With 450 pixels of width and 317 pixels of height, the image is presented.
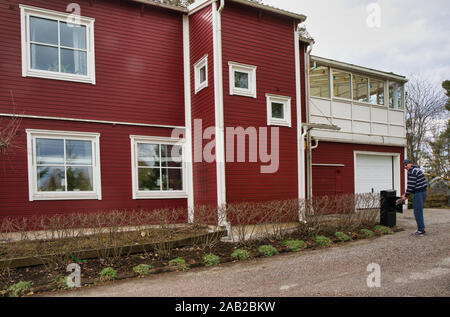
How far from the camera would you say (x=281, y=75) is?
428 inches

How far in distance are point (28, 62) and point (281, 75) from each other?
23.9ft

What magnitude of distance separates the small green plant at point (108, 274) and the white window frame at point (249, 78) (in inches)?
234

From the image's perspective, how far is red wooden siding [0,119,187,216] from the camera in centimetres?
877

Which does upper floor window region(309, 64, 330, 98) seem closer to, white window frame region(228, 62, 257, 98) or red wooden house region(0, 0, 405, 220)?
red wooden house region(0, 0, 405, 220)

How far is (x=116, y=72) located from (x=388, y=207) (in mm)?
8867

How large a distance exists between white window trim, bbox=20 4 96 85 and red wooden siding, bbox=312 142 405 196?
8.35 m

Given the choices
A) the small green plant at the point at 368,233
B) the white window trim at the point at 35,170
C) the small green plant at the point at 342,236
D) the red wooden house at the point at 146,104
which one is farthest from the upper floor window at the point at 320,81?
the white window trim at the point at 35,170

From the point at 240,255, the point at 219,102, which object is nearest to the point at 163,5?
the point at 219,102

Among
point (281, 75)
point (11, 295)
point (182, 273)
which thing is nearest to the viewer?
point (11, 295)

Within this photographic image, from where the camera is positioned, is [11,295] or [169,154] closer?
[11,295]

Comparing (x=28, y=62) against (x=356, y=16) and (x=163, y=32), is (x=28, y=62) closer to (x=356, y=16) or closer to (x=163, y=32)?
(x=163, y=32)

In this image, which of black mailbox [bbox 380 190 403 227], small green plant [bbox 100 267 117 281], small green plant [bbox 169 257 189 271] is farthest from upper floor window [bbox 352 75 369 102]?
small green plant [bbox 100 267 117 281]

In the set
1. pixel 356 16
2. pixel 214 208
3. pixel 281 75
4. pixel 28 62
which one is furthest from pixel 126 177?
pixel 356 16

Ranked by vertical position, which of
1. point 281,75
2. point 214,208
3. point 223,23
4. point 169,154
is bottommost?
point 214,208
